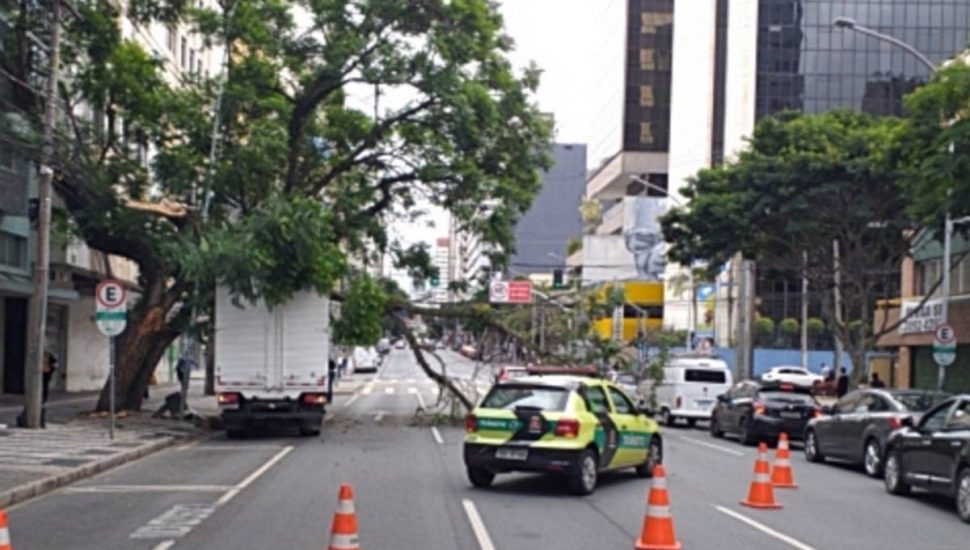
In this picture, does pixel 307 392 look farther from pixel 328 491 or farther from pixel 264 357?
pixel 328 491

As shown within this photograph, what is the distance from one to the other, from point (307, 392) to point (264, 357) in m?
1.13

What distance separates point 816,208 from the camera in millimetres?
34094

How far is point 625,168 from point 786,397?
232ft

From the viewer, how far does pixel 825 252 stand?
119 feet

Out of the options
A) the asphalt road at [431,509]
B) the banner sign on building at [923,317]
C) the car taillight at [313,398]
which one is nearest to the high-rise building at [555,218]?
the banner sign on building at [923,317]

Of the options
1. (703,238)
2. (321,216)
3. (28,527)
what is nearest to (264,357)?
(321,216)

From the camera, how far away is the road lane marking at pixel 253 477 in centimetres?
1516

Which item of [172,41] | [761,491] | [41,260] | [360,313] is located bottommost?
[761,491]

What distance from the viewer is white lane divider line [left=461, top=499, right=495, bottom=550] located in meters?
11.6

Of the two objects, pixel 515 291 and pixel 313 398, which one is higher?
pixel 515 291

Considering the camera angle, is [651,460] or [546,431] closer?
[546,431]

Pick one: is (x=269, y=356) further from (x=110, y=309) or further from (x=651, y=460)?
(x=651, y=460)

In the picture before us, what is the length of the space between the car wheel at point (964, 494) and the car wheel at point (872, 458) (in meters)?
5.06

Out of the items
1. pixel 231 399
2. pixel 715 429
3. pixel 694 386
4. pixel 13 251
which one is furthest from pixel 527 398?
pixel 13 251
